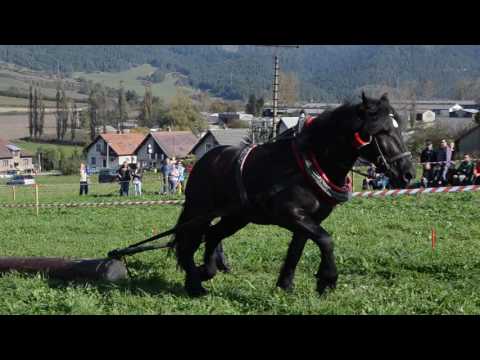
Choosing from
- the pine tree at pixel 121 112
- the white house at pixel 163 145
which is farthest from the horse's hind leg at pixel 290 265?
the pine tree at pixel 121 112

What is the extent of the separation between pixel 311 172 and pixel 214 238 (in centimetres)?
197

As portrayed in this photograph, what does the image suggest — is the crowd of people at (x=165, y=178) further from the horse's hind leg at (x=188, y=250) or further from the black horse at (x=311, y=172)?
the black horse at (x=311, y=172)

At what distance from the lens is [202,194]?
757cm

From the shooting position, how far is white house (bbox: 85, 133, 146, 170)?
96562 mm

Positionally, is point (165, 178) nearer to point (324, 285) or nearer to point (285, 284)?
point (285, 284)

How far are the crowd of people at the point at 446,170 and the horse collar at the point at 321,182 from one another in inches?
564

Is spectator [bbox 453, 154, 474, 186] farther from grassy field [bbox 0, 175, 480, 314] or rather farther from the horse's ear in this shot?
the horse's ear

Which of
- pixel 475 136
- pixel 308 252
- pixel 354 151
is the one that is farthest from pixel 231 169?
pixel 475 136

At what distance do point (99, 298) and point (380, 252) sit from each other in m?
4.24

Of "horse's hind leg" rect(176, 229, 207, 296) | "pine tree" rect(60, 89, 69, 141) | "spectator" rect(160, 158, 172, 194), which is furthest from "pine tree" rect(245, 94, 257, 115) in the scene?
"horse's hind leg" rect(176, 229, 207, 296)

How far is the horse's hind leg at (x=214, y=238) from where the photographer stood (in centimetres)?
764

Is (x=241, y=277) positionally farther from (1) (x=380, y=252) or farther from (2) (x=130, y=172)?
(2) (x=130, y=172)

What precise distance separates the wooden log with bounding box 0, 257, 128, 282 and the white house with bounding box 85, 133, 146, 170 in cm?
8770

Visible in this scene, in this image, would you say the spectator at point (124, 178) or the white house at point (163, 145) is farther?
the white house at point (163, 145)
